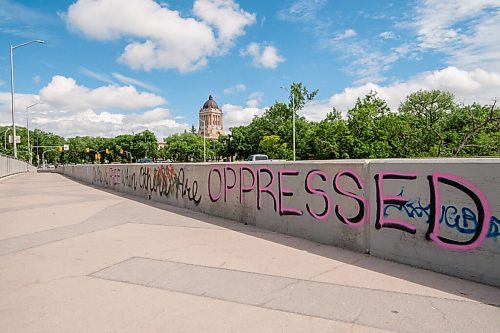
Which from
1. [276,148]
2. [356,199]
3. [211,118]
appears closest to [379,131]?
[276,148]

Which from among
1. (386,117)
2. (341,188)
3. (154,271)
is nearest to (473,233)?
(341,188)

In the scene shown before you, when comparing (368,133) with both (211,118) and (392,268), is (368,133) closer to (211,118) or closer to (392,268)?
(392,268)

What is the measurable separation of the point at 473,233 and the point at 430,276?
0.72m

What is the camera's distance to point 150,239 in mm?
6590

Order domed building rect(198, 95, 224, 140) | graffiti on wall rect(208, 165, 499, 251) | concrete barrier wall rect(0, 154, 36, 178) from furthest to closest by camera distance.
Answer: domed building rect(198, 95, 224, 140), concrete barrier wall rect(0, 154, 36, 178), graffiti on wall rect(208, 165, 499, 251)

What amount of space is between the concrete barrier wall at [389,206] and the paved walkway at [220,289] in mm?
231

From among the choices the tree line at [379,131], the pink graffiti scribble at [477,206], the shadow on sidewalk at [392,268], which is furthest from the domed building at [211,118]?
the pink graffiti scribble at [477,206]

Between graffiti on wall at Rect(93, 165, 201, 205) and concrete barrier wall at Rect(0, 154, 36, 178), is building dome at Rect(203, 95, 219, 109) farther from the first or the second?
graffiti on wall at Rect(93, 165, 201, 205)

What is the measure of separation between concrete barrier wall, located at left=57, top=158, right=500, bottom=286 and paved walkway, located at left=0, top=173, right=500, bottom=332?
9.1 inches

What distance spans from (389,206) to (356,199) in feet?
1.84

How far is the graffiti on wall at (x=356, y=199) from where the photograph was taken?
411 centimetres

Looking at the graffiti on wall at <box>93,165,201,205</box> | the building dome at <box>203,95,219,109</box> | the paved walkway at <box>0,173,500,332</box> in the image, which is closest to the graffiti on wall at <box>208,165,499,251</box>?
the paved walkway at <box>0,173,500,332</box>

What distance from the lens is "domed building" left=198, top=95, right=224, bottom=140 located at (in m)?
162

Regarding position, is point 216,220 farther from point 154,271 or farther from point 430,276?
point 430,276
